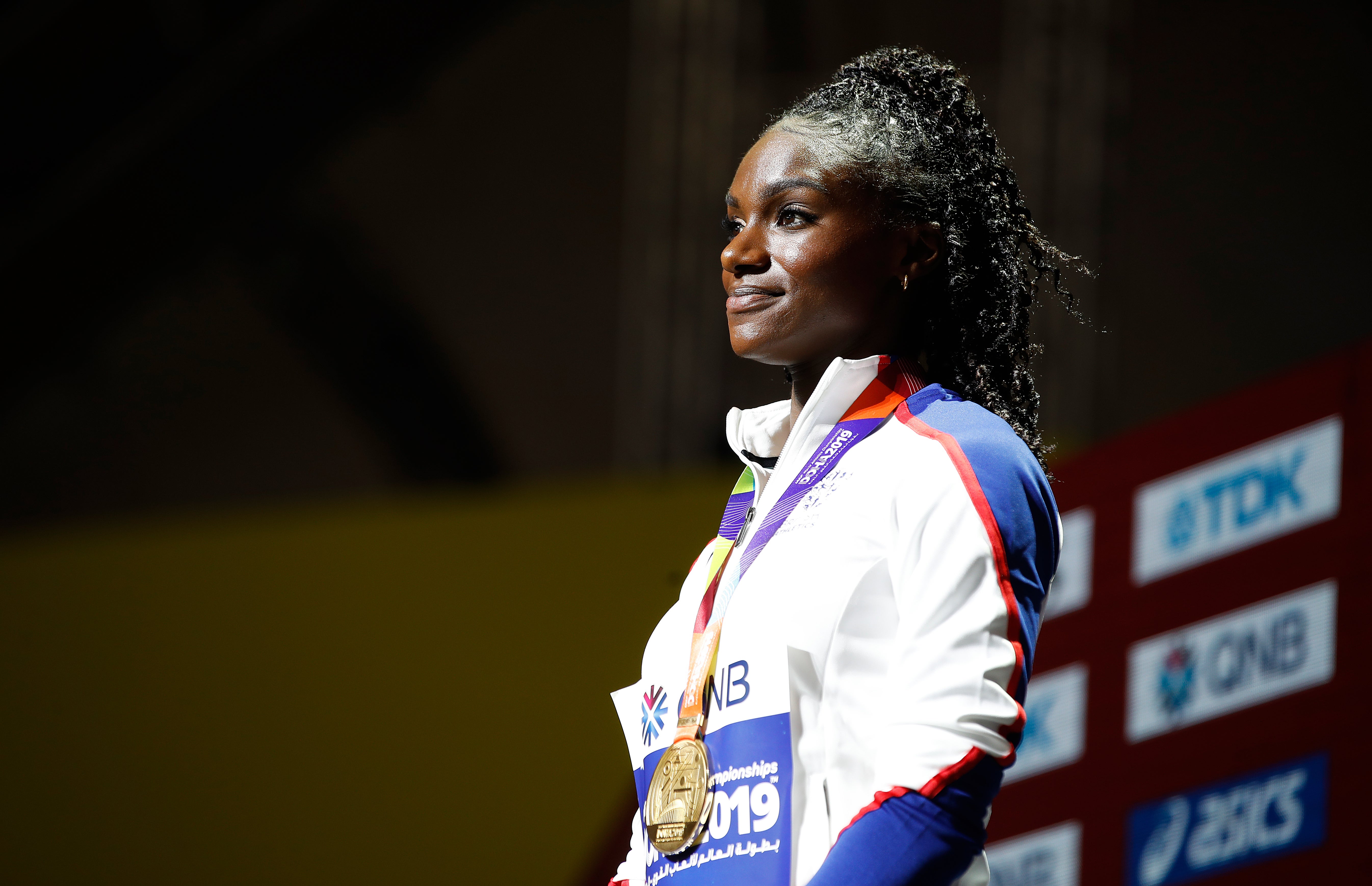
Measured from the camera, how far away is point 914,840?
104 cm

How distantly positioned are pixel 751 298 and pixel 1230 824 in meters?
1.87

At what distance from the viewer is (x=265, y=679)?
4.66 meters

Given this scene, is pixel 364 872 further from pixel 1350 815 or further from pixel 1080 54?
pixel 1080 54

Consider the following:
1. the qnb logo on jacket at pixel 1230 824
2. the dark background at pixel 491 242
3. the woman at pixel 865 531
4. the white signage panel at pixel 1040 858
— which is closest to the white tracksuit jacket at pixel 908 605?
the woman at pixel 865 531

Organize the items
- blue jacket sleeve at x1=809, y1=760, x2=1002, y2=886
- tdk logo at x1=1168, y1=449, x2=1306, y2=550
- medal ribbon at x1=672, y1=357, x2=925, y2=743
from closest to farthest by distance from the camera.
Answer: blue jacket sleeve at x1=809, y1=760, x2=1002, y2=886
medal ribbon at x1=672, y1=357, x2=925, y2=743
tdk logo at x1=1168, y1=449, x2=1306, y2=550

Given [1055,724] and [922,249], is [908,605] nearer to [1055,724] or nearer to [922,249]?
[922,249]

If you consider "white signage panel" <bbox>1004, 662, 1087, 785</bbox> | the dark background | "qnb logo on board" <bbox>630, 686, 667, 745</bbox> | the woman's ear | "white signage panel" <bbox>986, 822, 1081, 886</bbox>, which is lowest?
"qnb logo on board" <bbox>630, 686, 667, 745</bbox>

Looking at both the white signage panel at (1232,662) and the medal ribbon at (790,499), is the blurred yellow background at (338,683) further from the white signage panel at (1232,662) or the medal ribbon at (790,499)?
the medal ribbon at (790,499)

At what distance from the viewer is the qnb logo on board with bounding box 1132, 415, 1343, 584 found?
9.02 ft

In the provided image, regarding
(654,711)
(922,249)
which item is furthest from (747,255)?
(654,711)

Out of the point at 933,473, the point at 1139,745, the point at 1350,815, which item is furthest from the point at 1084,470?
the point at 933,473

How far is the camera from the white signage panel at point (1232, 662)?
271 centimetres

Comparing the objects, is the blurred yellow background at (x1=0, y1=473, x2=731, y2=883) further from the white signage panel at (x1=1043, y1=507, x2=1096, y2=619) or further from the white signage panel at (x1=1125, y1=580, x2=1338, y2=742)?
the white signage panel at (x1=1125, y1=580, x2=1338, y2=742)

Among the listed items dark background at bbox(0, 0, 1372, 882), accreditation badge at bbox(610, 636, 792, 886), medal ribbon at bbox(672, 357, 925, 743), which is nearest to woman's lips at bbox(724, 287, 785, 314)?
medal ribbon at bbox(672, 357, 925, 743)
